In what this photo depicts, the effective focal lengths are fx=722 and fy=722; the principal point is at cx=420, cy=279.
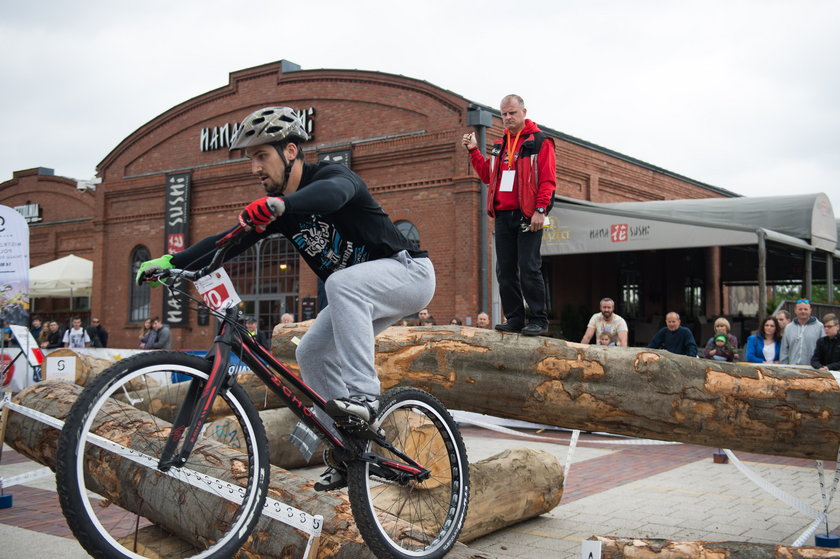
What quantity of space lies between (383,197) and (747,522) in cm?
1579

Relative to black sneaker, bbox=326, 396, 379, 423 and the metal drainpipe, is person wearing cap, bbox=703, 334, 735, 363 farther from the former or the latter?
the metal drainpipe

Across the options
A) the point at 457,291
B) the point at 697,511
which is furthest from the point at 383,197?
the point at 697,511

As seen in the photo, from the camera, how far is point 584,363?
4.79m

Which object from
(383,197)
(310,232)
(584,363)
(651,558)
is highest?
(383,197)

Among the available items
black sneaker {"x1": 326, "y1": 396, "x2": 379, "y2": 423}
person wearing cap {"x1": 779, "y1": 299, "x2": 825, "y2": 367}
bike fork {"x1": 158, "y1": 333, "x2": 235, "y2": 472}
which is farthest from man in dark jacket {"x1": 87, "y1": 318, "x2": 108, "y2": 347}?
bike fork {"x1": 158, "y1": 333, "x2": 235, "y2": 472}

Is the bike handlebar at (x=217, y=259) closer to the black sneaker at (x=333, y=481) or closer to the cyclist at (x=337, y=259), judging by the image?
the cyclist at (x=337, y=259)

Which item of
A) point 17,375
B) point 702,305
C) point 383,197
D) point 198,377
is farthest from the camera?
point 702,305

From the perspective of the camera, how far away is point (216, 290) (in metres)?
3.03

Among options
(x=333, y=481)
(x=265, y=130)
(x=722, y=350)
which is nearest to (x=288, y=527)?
(x=333, y=481)

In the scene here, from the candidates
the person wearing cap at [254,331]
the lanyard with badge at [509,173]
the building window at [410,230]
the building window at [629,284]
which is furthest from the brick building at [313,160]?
the lanyard with badge at [509,173]

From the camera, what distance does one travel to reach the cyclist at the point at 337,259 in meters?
3.26

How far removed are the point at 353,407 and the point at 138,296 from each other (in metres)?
24.3

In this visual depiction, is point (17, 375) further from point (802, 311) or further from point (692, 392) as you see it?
point (802, 311)

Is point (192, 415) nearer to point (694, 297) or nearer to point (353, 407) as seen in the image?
point (353, 407)
